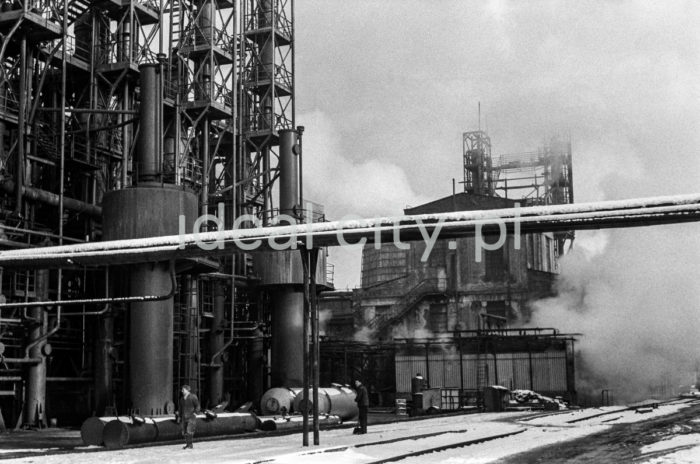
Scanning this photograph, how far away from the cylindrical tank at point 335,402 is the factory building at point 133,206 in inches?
137

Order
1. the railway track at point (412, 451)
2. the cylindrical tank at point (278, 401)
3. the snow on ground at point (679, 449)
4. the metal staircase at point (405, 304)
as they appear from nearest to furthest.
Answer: the snow on ground at point (679, 449)
the railway track at point (412, 451)
the cylindrical tank at point (278, 401)
the metal staircase at point (405, 304)

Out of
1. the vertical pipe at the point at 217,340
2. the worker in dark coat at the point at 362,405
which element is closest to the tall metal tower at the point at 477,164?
the vertical pipe at the point at 217,340

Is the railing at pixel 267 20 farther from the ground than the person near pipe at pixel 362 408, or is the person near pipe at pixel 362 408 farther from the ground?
the railing at pixel 267 20

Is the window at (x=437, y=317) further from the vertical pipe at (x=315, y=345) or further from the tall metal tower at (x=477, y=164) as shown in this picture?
the vertical pipe at (x=315, y=345)

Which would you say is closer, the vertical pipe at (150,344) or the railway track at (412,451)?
the railway track at (412,451)

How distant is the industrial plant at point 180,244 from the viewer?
65.3 ft

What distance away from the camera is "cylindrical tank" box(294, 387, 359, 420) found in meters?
29.8

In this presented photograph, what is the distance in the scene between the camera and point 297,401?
3131 cm

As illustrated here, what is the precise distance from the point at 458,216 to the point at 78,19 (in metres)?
23.8

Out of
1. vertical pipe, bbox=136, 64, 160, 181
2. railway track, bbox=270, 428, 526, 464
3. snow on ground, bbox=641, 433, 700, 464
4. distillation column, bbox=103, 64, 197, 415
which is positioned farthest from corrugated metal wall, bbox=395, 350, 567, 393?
snow on ground, bbox=641, 433, 700, 464

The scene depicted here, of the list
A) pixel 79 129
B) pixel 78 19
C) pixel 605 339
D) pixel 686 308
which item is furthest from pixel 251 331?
pixel 686 308

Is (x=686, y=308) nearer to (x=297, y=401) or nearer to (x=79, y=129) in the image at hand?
(x=297, y=401)

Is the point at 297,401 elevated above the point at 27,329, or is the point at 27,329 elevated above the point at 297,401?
the point at 27,329

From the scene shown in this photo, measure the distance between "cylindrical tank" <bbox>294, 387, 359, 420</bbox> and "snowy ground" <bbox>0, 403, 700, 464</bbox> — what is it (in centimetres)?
392
